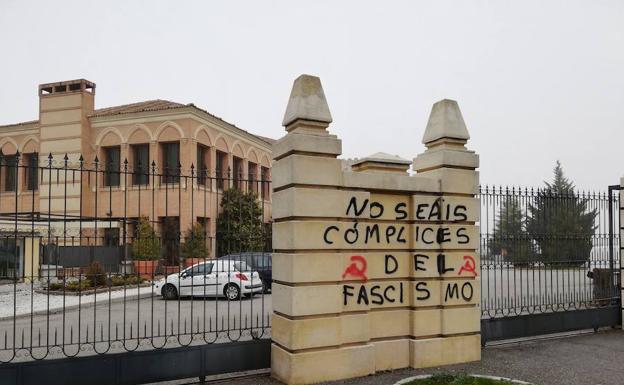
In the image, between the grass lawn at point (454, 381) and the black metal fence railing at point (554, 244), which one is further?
the black metal fence railing at point (554, 244)

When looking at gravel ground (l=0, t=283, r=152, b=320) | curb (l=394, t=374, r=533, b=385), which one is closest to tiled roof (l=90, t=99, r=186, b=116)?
gravel ground (l=0, t=283, r=152, b=320)

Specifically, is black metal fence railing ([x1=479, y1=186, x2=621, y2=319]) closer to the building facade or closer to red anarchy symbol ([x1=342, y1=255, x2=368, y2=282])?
red anarchy symbol ([x1=342, y1=255, x2=368, y2=282])

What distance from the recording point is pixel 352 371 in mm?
7332

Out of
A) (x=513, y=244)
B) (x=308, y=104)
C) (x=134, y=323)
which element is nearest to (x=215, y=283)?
(x=134, y=323)

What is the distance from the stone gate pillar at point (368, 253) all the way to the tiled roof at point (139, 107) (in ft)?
67.5

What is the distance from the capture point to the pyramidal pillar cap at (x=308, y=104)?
7224mm

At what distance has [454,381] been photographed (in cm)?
662

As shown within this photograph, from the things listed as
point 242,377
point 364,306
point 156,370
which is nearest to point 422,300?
point 364,306

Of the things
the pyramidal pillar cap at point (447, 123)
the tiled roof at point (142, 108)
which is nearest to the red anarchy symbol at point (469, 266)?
the pyramidal pillar cap at point (447, 123)

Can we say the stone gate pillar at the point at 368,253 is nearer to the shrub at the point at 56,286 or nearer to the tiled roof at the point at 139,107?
the shrub at the point at 56,286

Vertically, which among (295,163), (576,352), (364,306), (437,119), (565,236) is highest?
(437,119)

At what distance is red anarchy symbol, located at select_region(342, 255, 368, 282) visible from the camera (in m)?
7.49

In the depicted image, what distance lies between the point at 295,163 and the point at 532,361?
520 cm

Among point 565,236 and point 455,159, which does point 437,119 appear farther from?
A: point 565,236
